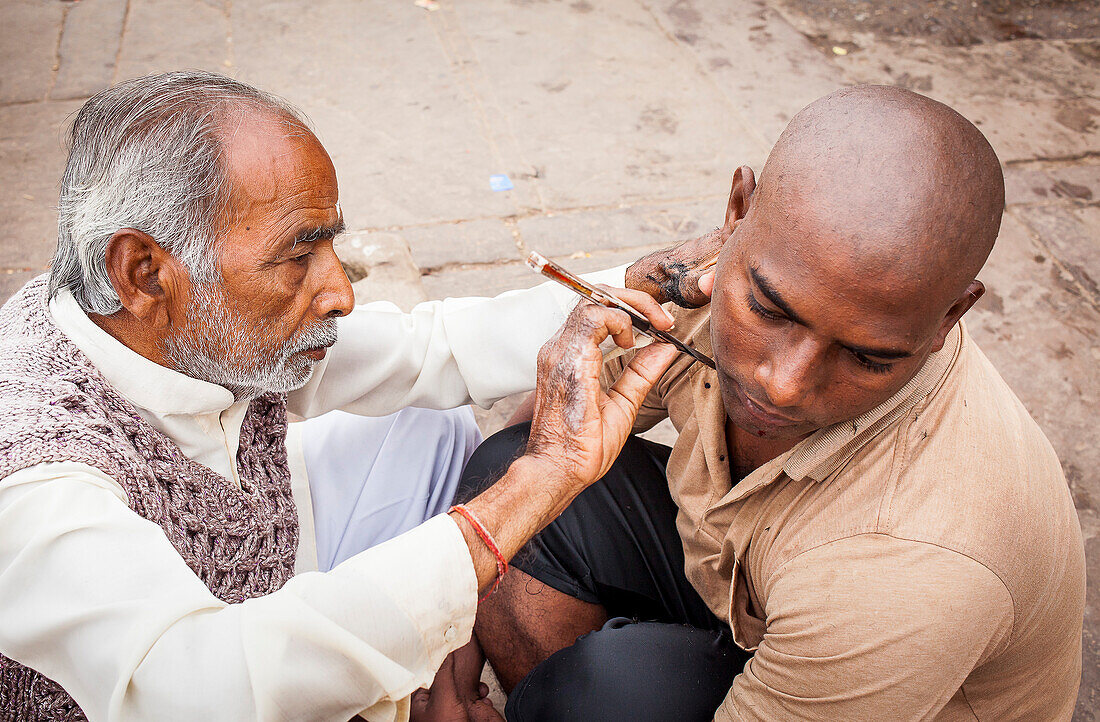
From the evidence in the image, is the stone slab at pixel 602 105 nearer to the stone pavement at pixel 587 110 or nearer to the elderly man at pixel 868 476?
the stone pavement at pixel 587 110

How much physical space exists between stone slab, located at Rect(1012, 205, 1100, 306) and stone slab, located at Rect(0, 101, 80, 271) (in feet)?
13.1

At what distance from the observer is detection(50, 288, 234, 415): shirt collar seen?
5.14ft

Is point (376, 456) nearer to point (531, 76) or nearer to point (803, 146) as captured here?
point (803, 146)

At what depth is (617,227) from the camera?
3.70 metres

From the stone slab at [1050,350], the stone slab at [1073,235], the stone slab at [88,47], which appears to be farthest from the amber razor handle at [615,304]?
the stone slab at [88,47]

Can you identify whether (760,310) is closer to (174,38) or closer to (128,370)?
(128,370)

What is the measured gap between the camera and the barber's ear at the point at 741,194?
1.61 meters

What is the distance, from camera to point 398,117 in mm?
4254

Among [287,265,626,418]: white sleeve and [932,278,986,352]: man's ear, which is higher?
[932,278,986,352]: man's ear

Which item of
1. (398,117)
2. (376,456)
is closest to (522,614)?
(376,456)

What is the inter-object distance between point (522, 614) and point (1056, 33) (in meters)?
5.35

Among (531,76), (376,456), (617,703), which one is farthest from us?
(531,76)

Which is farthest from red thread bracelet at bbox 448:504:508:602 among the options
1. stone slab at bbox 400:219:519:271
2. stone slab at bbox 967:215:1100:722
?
stone slab at bbox 400:219:519:271

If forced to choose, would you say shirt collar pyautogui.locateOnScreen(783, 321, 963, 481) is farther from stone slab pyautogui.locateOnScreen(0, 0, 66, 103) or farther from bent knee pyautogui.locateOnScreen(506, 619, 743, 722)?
stone slab pyautogui.locateOnScreen(0, 0, 66, 103)
